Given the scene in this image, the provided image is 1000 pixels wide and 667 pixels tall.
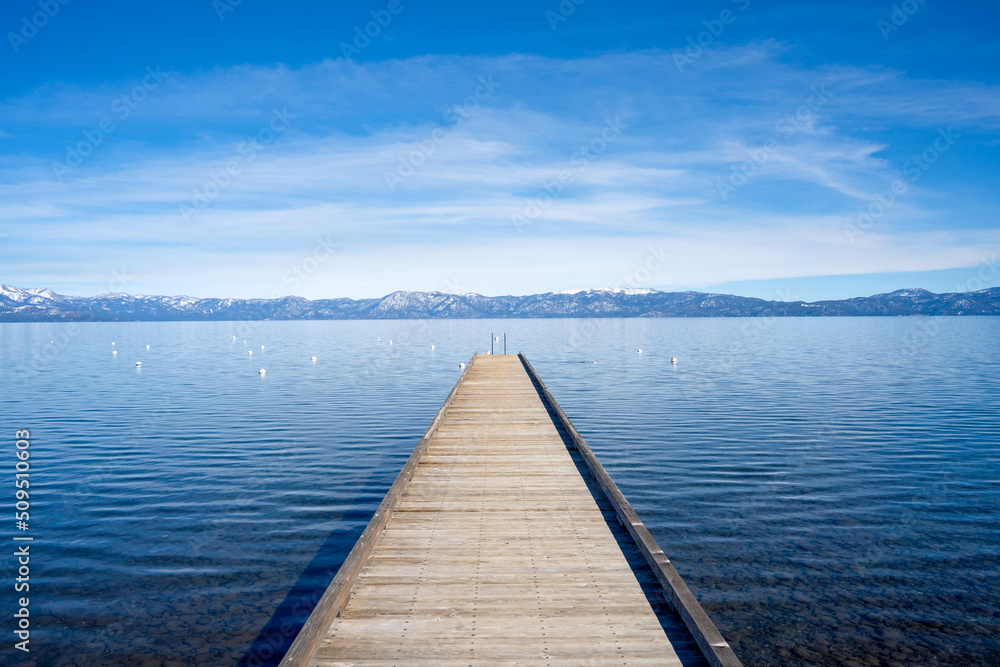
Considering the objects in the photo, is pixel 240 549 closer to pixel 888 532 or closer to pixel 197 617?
pixel 197 617

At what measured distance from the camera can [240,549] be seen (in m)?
11.8

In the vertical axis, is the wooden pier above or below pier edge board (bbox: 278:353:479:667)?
below

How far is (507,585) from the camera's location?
7094mm

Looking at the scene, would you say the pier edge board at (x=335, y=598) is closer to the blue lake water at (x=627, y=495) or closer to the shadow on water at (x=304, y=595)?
the shadow on water at (x=304, y=595)

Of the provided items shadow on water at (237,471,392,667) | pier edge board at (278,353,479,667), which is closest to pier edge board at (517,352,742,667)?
pier edge board at (278,353,479,667)

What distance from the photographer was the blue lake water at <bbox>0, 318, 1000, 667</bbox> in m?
9.06

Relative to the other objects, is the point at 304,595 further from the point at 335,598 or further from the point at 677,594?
the point at 677,594

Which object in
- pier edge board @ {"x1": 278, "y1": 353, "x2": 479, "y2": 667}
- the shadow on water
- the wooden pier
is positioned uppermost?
pier edge board @ {"x1": 278, "y1": 353, "x2": 479, "y2": 667}

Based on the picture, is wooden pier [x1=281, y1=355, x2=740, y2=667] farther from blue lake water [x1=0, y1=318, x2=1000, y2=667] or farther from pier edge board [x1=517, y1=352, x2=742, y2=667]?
blue lake water [x1=0, y1=318, x2=1000, y2=667]

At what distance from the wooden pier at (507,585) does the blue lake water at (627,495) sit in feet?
8.09

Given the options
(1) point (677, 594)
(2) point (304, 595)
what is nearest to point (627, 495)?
(2) point (304, 595)

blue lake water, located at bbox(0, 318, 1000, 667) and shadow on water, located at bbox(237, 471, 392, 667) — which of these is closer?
shadow on water, located at bbox(237, 471, 392, 667)

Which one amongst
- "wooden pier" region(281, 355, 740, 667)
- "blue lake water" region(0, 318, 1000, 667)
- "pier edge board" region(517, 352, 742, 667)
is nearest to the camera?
"pier edge board" region(517, 352, 742, 667)

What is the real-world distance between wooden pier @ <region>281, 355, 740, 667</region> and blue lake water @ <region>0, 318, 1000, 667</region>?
2.47 meters
